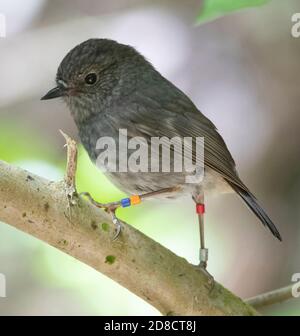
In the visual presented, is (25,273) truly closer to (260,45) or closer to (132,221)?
(132,221)

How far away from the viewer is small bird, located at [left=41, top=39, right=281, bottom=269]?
2998 mm

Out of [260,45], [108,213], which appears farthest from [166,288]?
[260,45]

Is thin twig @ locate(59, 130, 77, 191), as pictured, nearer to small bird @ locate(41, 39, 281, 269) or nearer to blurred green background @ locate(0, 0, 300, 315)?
small bird @ locate(41, 39, 281, 269)

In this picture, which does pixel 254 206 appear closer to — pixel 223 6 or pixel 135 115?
pixel 135 115

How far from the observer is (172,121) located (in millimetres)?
3092

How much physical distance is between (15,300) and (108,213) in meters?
1.85

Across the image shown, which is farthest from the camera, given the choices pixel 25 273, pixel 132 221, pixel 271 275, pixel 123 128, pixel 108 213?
pixel 271 275

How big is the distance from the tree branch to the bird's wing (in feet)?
1.91

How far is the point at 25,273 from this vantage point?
12.6 ft

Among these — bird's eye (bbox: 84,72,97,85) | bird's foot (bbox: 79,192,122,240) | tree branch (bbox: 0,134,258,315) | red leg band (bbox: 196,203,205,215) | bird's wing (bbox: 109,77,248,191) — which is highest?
bird's eye (bbox: 84,72,97,85)

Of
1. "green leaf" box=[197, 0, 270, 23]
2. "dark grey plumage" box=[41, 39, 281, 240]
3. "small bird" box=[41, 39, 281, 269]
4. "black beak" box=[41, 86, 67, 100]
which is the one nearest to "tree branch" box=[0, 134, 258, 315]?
"small bird" box=[41, 39, 281, 269]

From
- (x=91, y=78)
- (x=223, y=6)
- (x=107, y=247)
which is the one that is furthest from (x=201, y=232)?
(x=223, y=6)

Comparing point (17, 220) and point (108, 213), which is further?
point (108, 213)

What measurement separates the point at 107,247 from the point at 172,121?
916 millimetres
